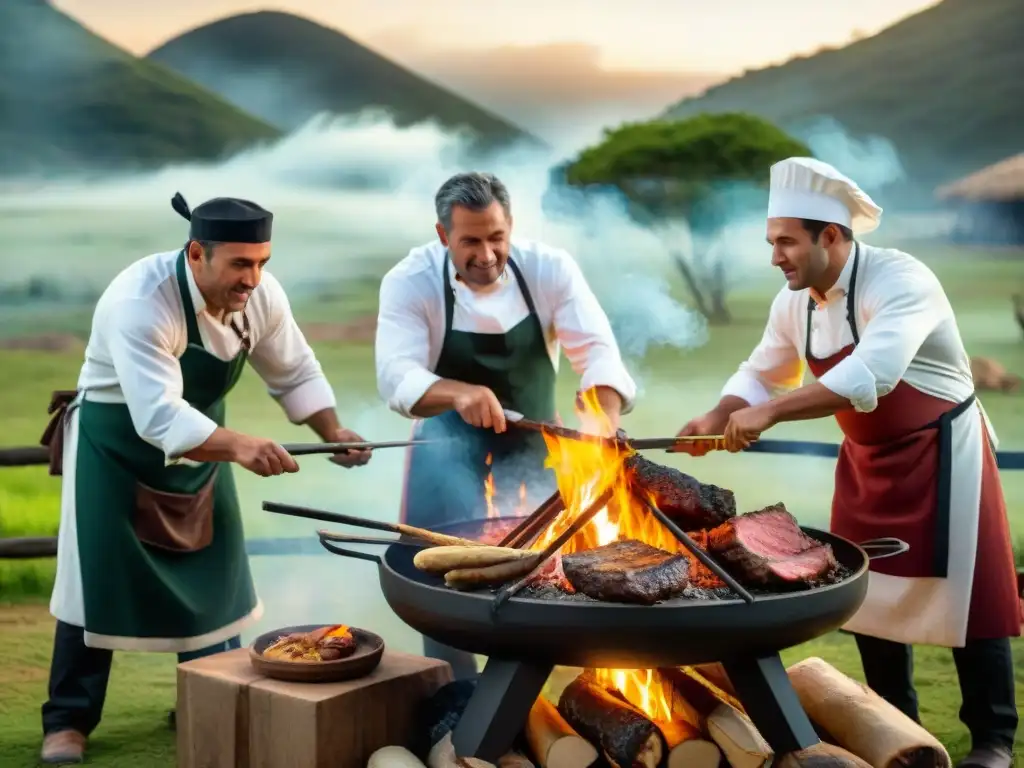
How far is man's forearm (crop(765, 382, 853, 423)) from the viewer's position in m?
3.70

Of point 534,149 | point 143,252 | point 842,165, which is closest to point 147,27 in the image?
point 143,252

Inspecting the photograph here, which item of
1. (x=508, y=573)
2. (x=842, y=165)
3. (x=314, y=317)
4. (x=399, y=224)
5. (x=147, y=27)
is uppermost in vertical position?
(x=147, y=27)

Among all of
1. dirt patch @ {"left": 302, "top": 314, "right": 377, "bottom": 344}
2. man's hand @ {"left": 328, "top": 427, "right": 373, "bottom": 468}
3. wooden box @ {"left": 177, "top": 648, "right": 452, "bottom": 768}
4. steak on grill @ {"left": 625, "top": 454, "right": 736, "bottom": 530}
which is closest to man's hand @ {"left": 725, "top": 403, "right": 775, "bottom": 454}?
steak on grill @ {"left": 625, "top": 454, "right": 736, "bottom": 530}

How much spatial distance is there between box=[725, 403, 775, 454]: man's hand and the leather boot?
2468 millimetres

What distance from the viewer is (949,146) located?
9.23 meters

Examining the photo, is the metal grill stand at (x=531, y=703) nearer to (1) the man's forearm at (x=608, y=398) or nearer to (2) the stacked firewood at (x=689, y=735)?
(2) the stacked firewood at (x=689, y=735)

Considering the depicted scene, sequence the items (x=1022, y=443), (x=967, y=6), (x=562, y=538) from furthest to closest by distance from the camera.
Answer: (x=967, y=6), (x=1022, y=443), (x=562, y=538)

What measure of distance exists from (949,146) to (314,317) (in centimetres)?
498

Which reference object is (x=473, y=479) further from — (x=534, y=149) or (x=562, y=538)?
(x=534, y=149)

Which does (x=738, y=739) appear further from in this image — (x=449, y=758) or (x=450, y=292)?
(x=450, y=292)

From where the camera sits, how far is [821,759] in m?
3.50

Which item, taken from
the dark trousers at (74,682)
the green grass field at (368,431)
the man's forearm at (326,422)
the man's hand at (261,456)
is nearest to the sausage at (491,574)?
the man's hand at (261,456)

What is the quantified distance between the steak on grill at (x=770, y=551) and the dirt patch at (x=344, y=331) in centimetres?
601

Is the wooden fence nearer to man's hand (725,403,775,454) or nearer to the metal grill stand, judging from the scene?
man's hand (725,403,775,454)
